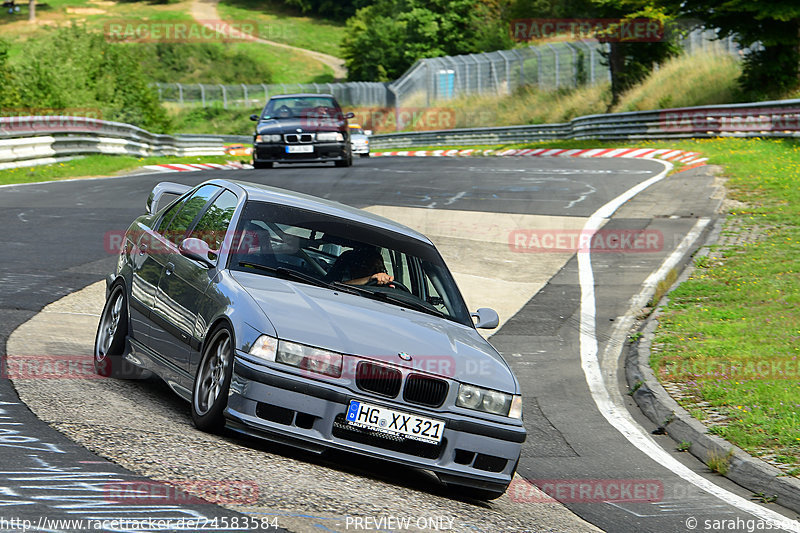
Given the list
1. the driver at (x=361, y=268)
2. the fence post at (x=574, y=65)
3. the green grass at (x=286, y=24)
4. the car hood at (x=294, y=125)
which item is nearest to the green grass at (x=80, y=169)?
the car hood at (x=294, y=125)

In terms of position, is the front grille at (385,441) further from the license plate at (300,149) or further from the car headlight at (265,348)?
the license plate at (300,149)

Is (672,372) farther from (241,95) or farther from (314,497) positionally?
(241,95)

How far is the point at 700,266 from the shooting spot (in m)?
14.9

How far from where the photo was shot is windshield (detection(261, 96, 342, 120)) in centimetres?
2636

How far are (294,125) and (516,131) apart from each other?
2134 cm

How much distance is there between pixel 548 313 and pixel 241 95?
2637 inches

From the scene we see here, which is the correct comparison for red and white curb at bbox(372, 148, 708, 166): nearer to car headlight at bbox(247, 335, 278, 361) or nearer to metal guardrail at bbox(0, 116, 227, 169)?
metal guardrail at bbox(0, 116, 227, 169)

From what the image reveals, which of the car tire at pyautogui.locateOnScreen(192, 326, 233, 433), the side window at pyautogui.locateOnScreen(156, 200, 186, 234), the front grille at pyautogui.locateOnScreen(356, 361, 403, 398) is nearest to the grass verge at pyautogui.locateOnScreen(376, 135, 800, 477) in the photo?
the front grille at pyautogui.locateOnScreen(356, 361, 403, 398)

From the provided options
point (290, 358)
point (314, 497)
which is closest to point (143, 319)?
point (290, 358)

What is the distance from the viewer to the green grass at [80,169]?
2416cm

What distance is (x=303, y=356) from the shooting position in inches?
232

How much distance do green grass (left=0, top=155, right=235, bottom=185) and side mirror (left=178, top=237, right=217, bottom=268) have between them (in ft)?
57.0

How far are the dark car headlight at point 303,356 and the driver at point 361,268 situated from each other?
118 cm

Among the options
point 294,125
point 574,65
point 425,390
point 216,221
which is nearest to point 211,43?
point 574,65
